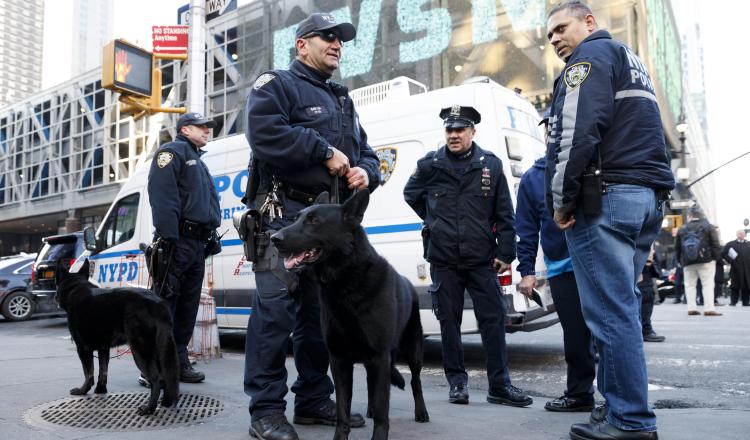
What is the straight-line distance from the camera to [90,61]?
293 feet

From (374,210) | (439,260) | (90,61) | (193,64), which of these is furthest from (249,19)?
(90,61)

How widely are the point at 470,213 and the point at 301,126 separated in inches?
63.6

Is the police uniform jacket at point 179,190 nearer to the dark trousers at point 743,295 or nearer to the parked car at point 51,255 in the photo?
the parked car at point 51,255

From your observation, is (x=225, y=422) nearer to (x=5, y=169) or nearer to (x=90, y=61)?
(x=5, y=169)

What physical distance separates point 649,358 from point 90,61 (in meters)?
98.4

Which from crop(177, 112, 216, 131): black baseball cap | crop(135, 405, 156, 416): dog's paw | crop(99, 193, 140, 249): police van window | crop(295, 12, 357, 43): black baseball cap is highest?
crop(295, 12, 357, 43): black baseball cap

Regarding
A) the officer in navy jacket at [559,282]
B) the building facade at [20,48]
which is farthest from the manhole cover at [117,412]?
the building facade at [20,48]

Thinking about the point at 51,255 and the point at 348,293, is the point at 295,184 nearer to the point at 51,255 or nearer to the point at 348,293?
the point at 348,293

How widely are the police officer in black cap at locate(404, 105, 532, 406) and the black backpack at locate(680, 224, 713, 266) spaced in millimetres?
8609

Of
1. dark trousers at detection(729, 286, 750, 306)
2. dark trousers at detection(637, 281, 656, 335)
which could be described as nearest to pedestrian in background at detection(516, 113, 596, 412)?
dark trousers at detection(637, 281, 656, 335)

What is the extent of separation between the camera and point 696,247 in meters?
11.2

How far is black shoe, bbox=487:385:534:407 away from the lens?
12.8 ft

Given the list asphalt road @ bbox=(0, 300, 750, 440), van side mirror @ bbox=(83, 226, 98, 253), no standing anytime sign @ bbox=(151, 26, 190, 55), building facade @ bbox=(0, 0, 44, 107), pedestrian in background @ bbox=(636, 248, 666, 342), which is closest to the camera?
asphalt road @ bbox=(0, 300, 750, 440)

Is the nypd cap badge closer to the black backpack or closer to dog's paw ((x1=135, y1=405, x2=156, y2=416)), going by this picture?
dog's paw ((x1=135, y1=405, x2=156, y2=416))
